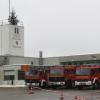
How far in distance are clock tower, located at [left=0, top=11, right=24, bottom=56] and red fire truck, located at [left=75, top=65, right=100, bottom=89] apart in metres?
32.9

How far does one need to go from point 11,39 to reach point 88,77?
114 ft

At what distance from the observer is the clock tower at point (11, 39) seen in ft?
246

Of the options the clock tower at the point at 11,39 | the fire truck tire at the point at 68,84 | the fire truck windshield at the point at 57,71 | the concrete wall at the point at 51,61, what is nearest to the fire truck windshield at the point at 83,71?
the fire truck tire at the point at 68,84

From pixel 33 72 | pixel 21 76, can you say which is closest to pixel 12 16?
pixel 21 76

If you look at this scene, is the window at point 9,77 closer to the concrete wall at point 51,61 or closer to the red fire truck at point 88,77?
the concrete wall at point 51,61

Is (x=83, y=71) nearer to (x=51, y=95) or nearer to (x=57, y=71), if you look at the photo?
(x=57, y=71)

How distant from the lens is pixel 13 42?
249 ft

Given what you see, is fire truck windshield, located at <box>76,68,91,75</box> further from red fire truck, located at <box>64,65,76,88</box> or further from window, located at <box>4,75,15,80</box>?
window, located at <box>4,75,15,80</box>

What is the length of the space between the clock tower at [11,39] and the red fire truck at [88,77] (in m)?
32.9

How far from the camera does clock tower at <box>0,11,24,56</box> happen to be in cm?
7512

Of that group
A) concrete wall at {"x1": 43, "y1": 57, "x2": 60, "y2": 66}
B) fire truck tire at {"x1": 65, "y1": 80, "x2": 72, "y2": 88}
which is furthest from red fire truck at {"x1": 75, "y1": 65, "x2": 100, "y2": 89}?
concrete wall at {"x1": 43, "y1": 57, "x2": 60, "y2": 66}

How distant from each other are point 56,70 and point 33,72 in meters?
3.40

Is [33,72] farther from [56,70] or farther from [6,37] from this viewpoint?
[6,37]

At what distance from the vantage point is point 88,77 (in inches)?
1684
